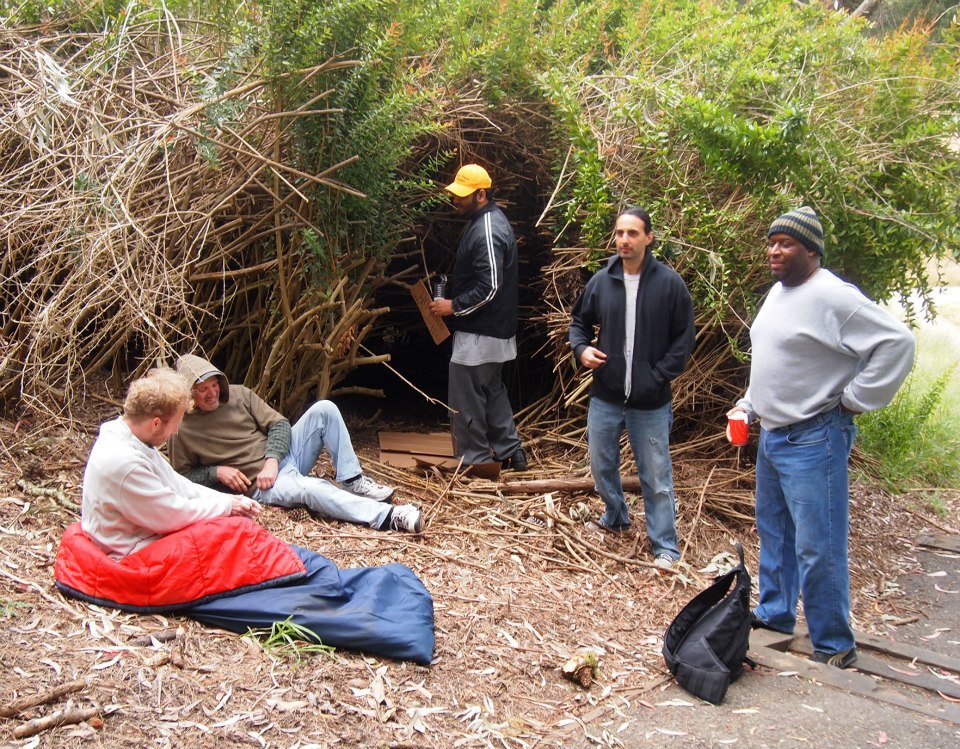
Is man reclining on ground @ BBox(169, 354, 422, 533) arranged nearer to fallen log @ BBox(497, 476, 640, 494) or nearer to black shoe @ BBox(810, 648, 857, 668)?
fallen log @ BBox(497, 476, 640, 494)

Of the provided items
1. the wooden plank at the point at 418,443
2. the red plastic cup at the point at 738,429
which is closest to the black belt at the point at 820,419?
the red plastic cup at the point at 738,429

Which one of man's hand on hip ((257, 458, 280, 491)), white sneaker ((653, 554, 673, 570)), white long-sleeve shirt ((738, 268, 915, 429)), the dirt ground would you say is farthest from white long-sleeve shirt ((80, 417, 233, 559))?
white sneaker ((653, 554, 673, 570))

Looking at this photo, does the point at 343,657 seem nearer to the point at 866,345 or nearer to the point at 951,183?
the point at 866,345

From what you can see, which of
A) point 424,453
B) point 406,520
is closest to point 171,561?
point 406,520

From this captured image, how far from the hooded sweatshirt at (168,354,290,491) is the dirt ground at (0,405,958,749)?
358 millimetres

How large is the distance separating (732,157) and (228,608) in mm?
4040

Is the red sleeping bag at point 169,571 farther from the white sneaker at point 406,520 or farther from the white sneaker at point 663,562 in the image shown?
the white sneaker at point 663,562

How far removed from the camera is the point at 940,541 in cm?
668

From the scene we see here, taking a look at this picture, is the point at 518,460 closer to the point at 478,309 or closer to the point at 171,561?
the point at 478,309

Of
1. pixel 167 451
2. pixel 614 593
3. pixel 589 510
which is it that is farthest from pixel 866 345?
pixel 167 451

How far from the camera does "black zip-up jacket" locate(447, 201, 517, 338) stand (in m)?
6.07

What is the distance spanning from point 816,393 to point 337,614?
2.27 meters

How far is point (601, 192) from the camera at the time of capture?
6.07m

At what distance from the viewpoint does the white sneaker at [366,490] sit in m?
5.42
